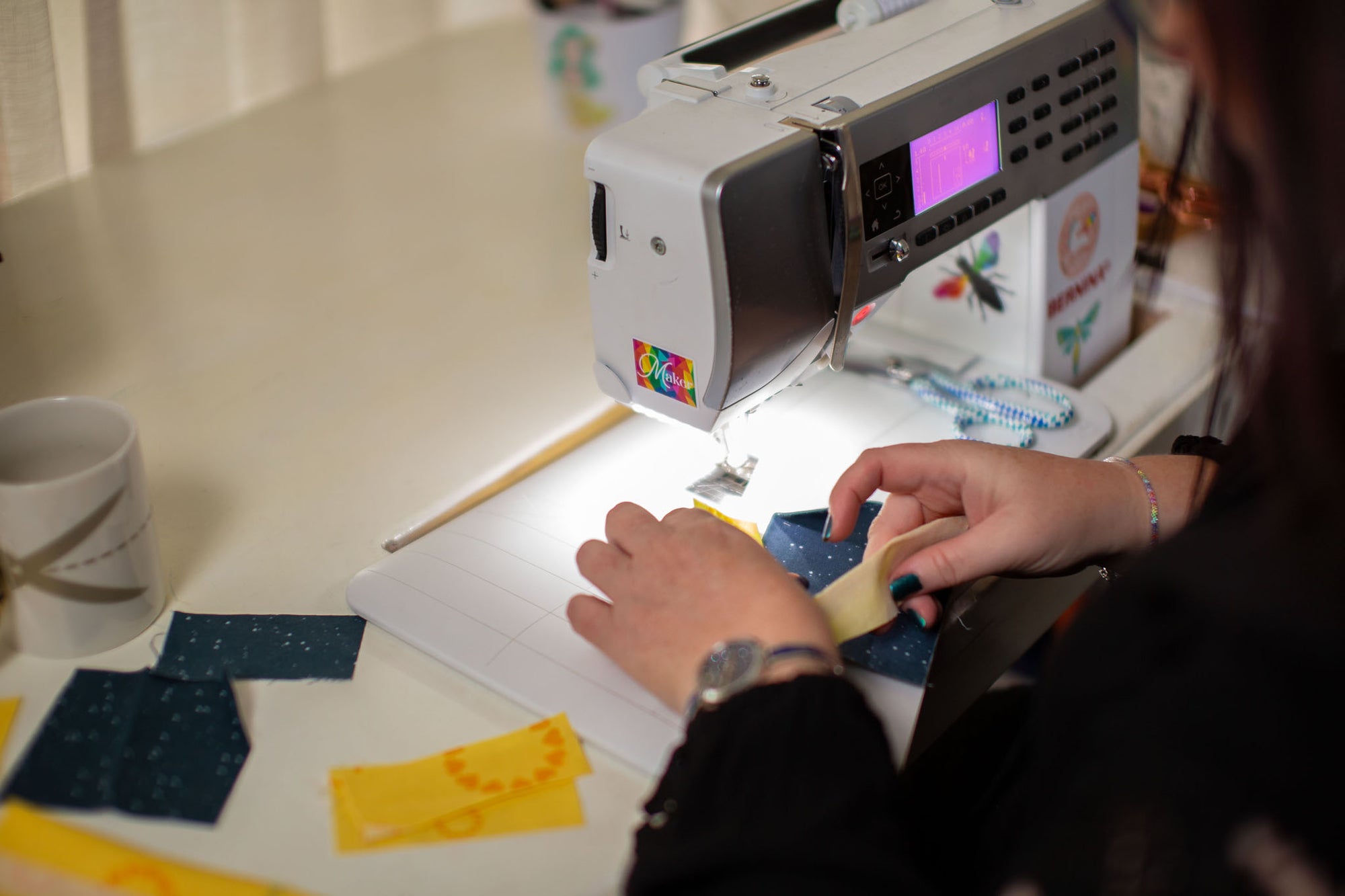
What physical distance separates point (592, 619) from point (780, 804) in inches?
8.5

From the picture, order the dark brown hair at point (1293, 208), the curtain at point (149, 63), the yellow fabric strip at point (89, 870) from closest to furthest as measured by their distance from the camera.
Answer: the dark brown hair at point (1293, 208), the yellow fabric strip at point (89, 870), the curtain at point (149, 63)

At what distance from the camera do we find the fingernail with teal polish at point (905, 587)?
2.73 ft

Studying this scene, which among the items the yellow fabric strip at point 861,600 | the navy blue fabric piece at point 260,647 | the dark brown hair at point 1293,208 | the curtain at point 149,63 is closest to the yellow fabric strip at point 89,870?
the navy blue fabric piece at point 260,647

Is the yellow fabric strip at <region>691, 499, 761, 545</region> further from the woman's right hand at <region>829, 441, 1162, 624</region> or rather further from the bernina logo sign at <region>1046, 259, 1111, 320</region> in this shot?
the bernina logo sign at <region>1046, 259, 1111, 320</region>

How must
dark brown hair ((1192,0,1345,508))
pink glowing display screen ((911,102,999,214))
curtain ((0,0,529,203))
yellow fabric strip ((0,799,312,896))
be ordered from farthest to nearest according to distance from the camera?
curtain ((0,0,529,203))
pink glowing display screen ((911,102,999,214))
yellow fabric strip ((0,799,312,896))
dark brown hair ((1192,0,1345,508))

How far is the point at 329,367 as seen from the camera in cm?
120

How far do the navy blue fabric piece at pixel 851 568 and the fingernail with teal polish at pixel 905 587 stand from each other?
3cm

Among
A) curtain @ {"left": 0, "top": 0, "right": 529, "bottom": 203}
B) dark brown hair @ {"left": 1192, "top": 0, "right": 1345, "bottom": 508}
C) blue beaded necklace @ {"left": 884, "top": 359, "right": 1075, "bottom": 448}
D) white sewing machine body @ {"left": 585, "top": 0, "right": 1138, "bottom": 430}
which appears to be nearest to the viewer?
dark brown hair @ {"left": 1192, "top": 0, "right": 1345, "bottom": 508}

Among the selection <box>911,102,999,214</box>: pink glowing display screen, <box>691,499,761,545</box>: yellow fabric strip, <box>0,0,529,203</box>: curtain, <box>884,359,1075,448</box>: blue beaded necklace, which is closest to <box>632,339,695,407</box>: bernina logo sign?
<box>691,499,761,545</box>: yellow fabric strip

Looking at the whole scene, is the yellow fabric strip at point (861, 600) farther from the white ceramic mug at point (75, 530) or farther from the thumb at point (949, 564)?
the white ceramic mug at point (75, 530)

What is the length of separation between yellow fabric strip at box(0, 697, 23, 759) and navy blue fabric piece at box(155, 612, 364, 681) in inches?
3.5

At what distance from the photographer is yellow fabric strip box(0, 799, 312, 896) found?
659 mm

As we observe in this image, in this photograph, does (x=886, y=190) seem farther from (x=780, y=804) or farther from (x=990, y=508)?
(x=780, y=804)

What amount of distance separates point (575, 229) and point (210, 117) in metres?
0.63
